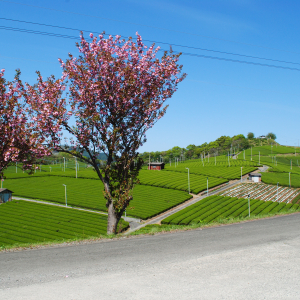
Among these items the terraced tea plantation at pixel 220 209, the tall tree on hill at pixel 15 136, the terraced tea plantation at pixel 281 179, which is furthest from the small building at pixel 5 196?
the terraced tea plantation at pixel 281 179

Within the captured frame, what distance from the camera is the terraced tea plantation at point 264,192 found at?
7953cm

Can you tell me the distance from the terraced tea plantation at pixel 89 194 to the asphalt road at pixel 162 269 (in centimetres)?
5351

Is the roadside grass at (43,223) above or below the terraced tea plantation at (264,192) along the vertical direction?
below

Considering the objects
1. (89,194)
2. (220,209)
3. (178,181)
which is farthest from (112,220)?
(178,181)

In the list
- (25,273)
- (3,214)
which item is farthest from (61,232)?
(25,273)

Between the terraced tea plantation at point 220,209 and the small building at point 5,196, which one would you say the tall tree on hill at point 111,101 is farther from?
the small building at point 5,196

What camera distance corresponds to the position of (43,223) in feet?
181

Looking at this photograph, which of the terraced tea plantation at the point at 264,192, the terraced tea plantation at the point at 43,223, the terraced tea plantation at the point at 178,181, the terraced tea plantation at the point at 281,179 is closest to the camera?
the terraced tea plantation at the point at 43,223

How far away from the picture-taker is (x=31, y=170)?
14.9m

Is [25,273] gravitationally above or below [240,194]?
above

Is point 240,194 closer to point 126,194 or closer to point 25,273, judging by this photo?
point 126,194

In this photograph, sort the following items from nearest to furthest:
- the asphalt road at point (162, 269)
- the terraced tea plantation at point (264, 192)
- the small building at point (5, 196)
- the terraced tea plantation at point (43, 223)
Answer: the asphalt road at point (162, 269) → the terraced tea plantation at point (43, 223) → the small building at point (5, 196) → the terraced tea plantation at point (264, 192)

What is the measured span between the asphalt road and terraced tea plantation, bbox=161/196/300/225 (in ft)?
153

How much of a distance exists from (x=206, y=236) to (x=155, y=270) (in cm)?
452
